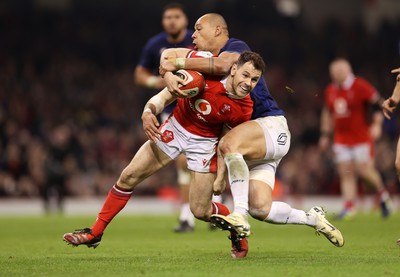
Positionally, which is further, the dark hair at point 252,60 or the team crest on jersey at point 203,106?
the team crest on jersey at point 203,106

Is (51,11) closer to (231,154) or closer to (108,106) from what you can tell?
(108,106)

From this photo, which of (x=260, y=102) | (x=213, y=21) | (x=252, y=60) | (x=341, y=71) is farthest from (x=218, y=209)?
(x=341, y=71)

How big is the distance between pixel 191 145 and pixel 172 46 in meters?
3.97

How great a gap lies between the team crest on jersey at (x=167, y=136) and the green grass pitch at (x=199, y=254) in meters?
1.00

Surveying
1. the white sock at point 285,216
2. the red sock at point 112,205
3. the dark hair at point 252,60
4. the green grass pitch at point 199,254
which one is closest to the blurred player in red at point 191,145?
the red sock at point 112,205

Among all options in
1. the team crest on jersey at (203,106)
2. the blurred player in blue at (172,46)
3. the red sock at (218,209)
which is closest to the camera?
the team crest on jersey at (203,106)

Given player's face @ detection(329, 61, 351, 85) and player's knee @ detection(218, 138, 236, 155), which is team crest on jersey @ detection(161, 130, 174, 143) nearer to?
player's knee @ detection(218, 138, 236, 155)

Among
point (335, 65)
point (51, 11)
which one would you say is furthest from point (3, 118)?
point (335, 65)

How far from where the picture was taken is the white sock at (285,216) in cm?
728

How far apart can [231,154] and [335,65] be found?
7.32m

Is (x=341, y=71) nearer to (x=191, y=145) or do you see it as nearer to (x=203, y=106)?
(x=191, y=145)

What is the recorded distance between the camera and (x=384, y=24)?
1053 inches

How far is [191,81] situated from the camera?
7.11m

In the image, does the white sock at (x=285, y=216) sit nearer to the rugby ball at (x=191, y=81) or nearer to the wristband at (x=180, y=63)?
the rugby ball at (x=191, y=81)
